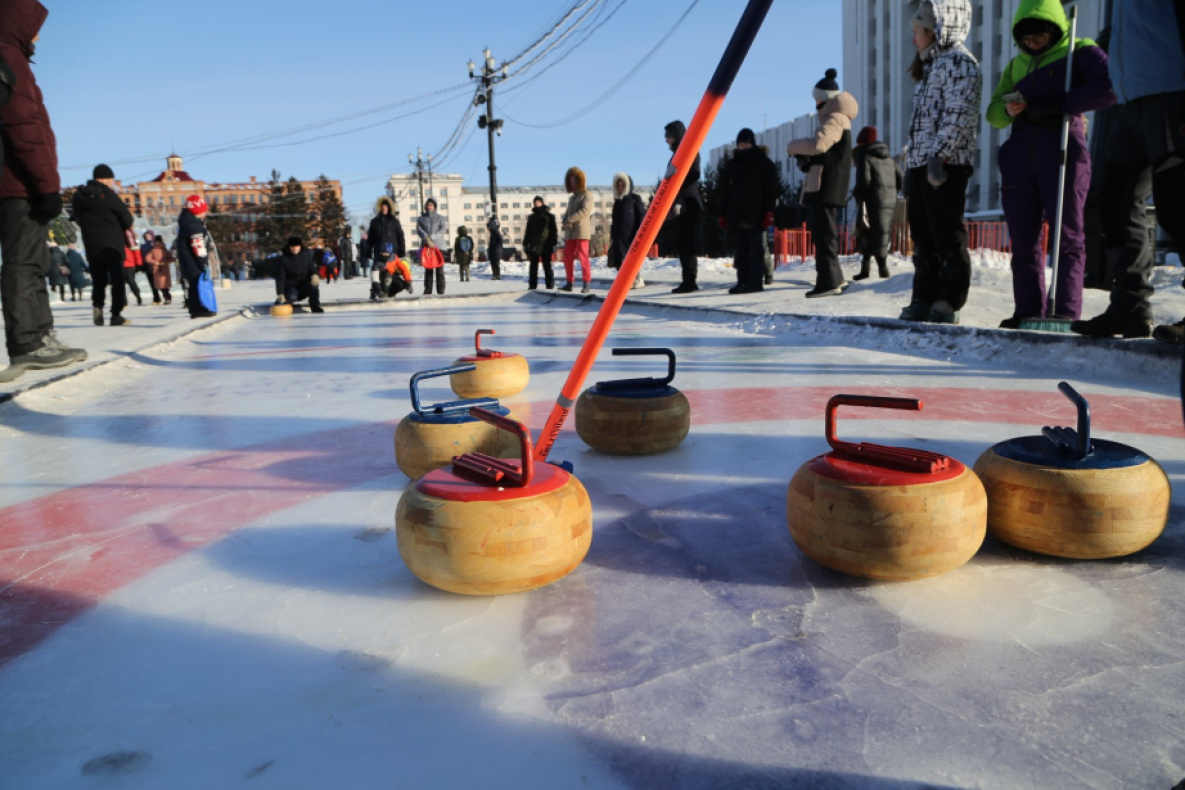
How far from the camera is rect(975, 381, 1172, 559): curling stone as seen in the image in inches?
62.7

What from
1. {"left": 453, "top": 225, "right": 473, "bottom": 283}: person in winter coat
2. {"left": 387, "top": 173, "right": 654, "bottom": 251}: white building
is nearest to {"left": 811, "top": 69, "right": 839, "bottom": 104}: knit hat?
{"left": 453, "top": 225, "right": 473, "bottom": 283}: person in winter coat

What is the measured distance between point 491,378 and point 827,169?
18.4 ft

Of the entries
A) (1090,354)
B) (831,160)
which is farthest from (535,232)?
(1090,354)

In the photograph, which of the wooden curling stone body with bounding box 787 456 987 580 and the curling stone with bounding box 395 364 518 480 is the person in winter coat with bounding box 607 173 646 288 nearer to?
the curling stone with bounding box 395 364 518 480

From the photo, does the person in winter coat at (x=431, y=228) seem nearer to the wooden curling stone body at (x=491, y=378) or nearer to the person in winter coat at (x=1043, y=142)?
the person in winter coat at (x=1043, y=142)

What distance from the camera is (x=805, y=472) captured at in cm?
165

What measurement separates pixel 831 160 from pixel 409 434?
6818 mm

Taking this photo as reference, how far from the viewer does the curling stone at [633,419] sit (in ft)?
8.44

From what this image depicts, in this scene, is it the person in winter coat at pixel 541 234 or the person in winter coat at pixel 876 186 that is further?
the person in winter coat at pixel 541 234

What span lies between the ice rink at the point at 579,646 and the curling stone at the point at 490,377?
0.78m

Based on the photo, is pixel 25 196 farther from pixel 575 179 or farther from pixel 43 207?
pixel 575 179

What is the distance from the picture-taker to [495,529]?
4.81 ft

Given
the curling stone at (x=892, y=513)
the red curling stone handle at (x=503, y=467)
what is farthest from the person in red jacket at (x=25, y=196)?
the curling stone at (x=892, y=513)

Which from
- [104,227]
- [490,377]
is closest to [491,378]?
[490,377]
